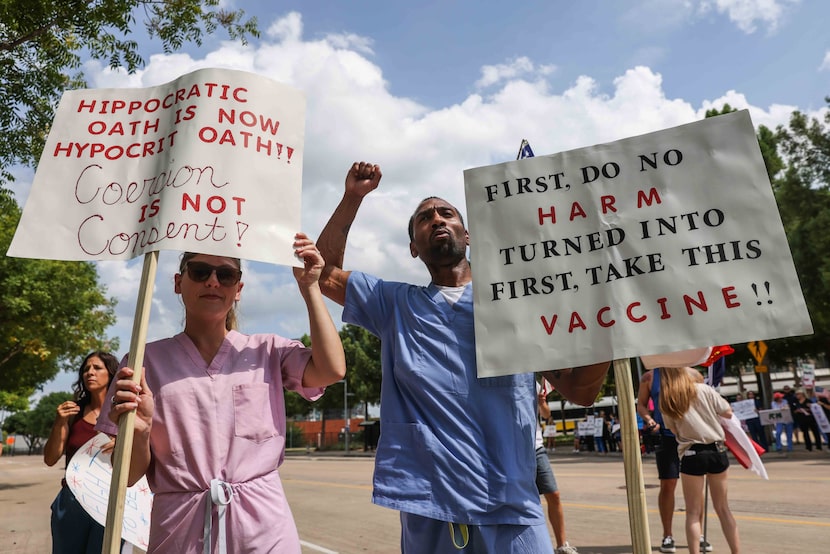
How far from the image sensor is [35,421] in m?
107

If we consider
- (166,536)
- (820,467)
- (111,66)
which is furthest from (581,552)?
(820,467)

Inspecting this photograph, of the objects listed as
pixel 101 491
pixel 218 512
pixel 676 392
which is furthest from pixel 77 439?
pixel 676 392

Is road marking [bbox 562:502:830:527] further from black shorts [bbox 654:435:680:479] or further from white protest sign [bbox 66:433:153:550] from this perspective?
white protest sign [bbox 66:433:153:550]

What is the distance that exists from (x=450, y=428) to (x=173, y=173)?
1.40 metres

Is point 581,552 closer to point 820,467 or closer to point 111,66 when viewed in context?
point 111,66

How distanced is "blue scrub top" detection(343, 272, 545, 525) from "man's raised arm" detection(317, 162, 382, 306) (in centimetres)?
46

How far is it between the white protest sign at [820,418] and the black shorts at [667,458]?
556 inches

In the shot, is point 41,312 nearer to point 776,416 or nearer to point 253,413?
point 253,413

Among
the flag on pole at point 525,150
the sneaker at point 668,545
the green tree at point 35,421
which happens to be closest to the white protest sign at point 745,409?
the sneaker at point 668,545

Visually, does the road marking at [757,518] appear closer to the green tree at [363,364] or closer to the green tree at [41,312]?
the green tree at [41,312]

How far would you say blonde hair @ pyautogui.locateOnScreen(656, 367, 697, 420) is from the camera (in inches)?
225

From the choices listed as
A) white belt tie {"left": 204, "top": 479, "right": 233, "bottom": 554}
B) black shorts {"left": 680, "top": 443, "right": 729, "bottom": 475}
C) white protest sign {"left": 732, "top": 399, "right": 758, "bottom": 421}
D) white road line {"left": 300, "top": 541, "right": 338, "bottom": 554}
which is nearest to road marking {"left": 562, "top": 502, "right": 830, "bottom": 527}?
black shorts {"left": 680, "top": 443, "right": 729, "bottom": 475}

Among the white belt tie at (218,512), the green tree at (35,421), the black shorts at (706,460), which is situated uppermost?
the green tree at (35,421)

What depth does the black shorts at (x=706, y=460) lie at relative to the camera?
5535 mm
